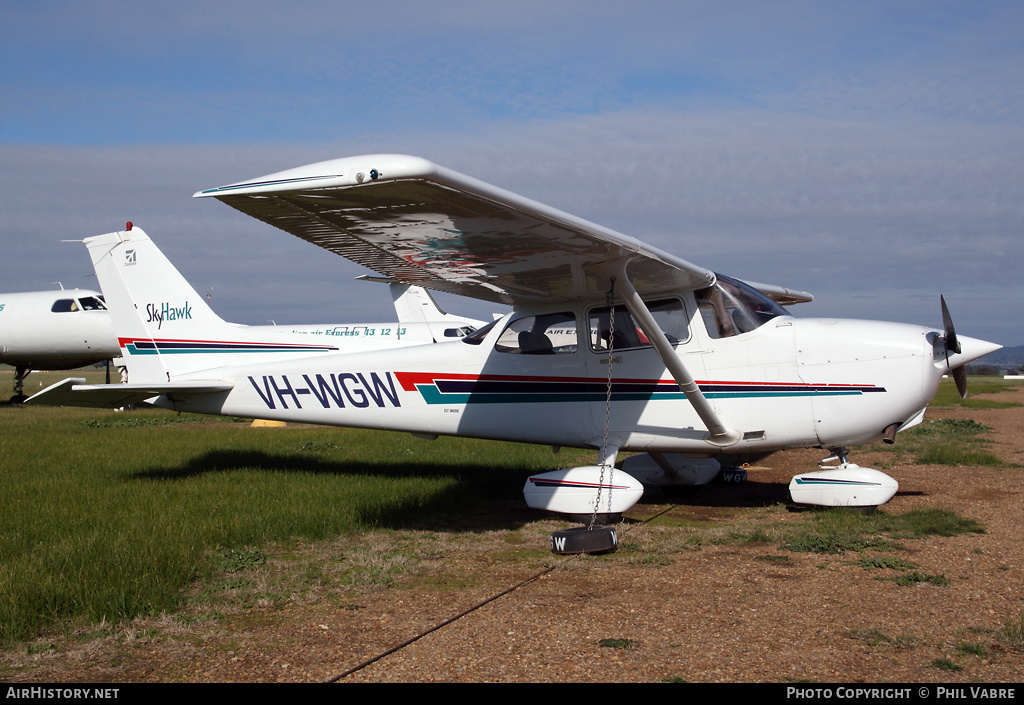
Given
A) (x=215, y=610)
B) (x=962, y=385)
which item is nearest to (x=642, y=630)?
(x=215, y=610)

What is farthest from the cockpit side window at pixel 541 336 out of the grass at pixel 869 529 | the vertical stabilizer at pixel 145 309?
the vertical stabilizer at pixel 145 309

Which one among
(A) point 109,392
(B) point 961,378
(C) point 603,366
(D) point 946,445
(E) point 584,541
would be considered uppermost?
(C) point 603,366

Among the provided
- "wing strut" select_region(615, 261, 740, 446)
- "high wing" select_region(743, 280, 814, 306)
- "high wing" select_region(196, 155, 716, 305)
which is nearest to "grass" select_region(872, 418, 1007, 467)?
"high wing" select_region(743, 280, 814, 306)

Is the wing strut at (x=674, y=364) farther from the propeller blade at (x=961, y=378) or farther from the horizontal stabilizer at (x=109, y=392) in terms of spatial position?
the horizontal stabilizer at (x=109, y=392)

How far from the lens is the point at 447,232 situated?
17.6ft

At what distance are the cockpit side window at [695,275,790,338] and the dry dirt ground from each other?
1.87m

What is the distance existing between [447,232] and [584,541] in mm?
2657

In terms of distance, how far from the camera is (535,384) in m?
7.66

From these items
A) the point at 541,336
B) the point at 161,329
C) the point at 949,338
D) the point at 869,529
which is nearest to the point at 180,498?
the point at 161,329

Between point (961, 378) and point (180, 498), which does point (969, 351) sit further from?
point (180, 498)

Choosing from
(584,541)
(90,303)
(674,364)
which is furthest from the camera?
(90,303)
